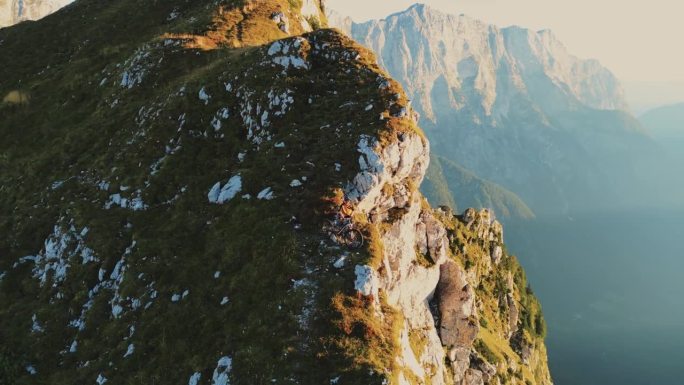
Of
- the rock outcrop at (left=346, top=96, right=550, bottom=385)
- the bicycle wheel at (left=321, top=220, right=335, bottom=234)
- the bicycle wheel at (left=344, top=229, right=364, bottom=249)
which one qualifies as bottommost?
the rock outcrop at (left=346, top=96, right=550, bottom=385)

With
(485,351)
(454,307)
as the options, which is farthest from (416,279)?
(485,351)

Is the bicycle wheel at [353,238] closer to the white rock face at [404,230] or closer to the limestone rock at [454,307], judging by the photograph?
the white rock face at [404,230]

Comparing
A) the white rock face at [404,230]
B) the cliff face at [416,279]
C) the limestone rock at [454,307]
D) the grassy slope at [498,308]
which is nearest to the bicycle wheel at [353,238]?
the cliff face at [416,279]

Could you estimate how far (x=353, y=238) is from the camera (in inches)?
1134

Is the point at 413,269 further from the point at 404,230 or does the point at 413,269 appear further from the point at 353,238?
the point at 353,238

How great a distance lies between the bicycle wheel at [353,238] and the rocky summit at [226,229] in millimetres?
181

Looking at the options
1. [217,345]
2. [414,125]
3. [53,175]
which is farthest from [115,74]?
[217,345]

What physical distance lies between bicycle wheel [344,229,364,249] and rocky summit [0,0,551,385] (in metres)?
0.18

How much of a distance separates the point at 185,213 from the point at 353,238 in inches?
532

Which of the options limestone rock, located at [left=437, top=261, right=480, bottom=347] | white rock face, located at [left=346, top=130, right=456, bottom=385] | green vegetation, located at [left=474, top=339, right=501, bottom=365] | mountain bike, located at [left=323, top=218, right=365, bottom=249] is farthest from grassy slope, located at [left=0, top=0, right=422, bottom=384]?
green vegetation, located at [left=474, top=339, right=501, bottom=365]

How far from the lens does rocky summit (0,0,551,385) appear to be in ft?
81.5

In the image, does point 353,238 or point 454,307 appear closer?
point 353,238

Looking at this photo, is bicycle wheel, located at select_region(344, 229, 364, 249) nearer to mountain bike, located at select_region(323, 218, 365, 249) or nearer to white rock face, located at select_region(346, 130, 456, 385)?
mountain bike, located at select_region(323, 218, 365, 249)

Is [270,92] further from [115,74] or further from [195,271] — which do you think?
[115,74]
